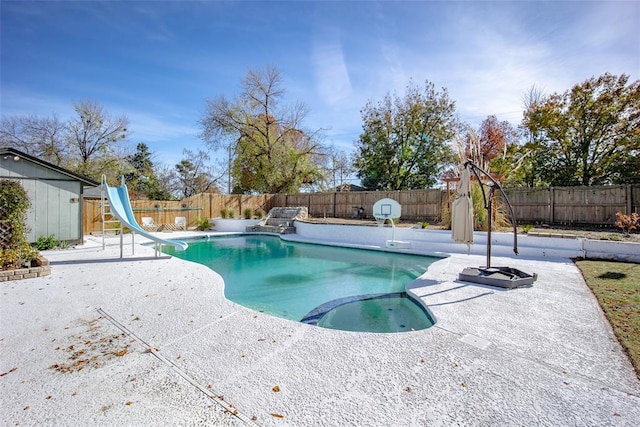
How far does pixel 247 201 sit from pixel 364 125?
942cm

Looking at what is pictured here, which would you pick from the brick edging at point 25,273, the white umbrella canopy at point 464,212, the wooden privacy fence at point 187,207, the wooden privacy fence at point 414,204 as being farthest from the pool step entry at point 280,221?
the white umbrella canopy at point 464,212

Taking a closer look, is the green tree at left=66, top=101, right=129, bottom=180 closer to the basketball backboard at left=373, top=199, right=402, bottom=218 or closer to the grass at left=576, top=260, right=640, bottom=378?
the basketball backboard at left=373, top=199, right=402, bottom=218

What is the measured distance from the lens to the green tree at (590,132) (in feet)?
42.1

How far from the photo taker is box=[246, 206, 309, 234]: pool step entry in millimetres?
15477

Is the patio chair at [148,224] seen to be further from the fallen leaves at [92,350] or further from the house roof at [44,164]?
the fallen leaves at [92,350]

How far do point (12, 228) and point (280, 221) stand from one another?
1118cm

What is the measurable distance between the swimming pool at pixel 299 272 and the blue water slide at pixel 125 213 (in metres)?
1.38

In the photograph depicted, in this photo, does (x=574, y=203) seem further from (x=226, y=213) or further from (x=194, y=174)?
(x=194, y=174)

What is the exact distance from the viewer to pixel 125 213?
7957 mm

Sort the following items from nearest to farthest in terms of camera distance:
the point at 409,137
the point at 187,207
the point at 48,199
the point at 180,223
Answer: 1. the point at 48,199
2. the point at 180,223
3. the point at 187,207
4. the point at 409,137

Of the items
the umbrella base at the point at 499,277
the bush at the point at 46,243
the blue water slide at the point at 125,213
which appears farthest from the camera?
the bush at the point at 46,243

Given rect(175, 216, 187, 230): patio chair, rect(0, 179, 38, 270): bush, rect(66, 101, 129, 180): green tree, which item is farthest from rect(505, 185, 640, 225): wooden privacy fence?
rect(66, 101, 129, 180): green tree

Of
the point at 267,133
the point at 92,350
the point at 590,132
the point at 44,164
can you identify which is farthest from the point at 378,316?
the point at 267,133

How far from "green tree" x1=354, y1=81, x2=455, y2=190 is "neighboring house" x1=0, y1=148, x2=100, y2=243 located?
51.1 feet
